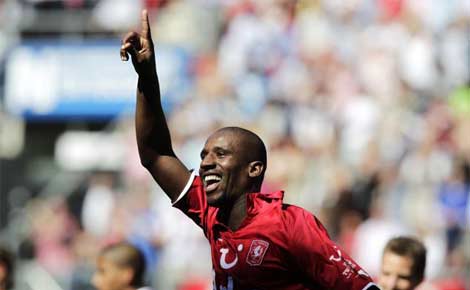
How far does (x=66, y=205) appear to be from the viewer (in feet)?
50.3

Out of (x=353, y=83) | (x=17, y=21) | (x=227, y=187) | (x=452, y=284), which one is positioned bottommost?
(x=452, y=284)

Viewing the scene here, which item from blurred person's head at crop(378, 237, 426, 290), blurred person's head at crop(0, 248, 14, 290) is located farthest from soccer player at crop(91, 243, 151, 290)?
blurred person's head at crop(378, 237, 426, 290)

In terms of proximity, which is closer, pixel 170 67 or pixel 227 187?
pixel 227 187

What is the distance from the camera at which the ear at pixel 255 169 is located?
6250 millimetres

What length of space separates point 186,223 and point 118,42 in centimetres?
340

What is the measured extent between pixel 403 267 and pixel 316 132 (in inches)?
240

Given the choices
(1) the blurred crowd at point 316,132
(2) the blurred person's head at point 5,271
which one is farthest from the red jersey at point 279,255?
(1) the blurred crowd at point 316,132

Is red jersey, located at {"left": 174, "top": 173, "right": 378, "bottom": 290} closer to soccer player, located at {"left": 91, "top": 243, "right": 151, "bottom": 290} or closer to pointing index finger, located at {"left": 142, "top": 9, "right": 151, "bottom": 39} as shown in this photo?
pointing index finger, located at {"left": 142, "top": 9, "right": 151, "bottom": 39}

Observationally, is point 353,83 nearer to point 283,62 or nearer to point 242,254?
point 283,62

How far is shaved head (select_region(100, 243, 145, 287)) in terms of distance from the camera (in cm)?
820

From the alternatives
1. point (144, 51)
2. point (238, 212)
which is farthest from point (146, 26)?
point (238, 212)

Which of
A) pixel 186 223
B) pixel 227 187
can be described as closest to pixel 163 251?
pixel 186 223

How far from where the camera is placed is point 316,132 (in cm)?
1380

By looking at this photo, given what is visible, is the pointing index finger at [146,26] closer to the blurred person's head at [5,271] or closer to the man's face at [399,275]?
the man's face at [399,275]
